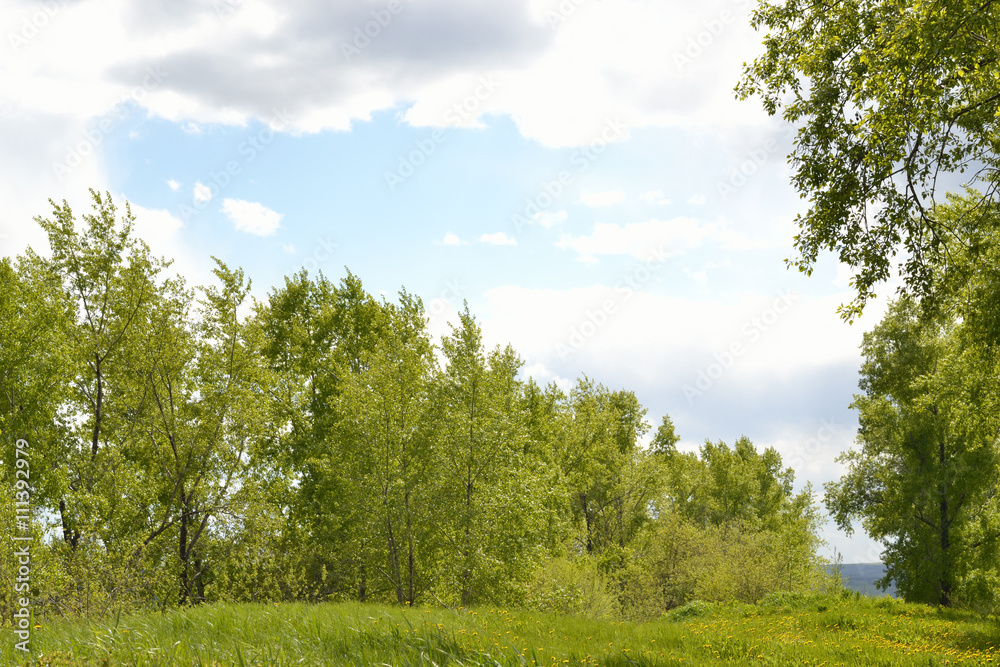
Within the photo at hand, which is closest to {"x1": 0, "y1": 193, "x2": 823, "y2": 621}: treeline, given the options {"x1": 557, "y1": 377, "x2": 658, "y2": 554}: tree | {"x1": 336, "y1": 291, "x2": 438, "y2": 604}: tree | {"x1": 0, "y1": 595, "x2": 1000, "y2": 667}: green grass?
{"x1": 336, "y1": 291, "x2": 438, "y2": 604}: tree

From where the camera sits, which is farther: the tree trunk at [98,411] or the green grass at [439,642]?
the tree trunk at [98,411]

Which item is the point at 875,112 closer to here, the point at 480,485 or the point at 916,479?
the point at 480,485

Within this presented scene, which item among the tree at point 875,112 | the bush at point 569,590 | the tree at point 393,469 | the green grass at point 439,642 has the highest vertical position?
the tree at point 875,112

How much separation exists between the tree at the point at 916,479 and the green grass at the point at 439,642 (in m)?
14.3

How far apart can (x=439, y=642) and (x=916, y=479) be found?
26.3 meters

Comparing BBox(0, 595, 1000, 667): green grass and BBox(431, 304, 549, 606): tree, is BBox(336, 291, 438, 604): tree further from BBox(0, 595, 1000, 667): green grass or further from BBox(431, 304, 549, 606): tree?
BBox(0, 595, 1000, 667): green grass

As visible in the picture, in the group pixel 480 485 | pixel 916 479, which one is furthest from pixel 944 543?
pixel 480 485

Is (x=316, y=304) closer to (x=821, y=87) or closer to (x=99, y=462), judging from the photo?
(x=99, y=462)

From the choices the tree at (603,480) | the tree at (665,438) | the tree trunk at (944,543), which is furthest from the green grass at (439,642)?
the tree at (665,438)

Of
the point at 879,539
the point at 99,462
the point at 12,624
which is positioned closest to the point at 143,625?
the point at 12,624

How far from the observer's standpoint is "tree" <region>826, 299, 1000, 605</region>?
26000 mm

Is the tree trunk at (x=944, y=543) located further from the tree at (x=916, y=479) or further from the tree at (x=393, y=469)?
the tree at (x=393, y=469)

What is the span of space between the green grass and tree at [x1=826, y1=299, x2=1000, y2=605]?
14257mm

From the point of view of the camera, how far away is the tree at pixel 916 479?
26.0 m
